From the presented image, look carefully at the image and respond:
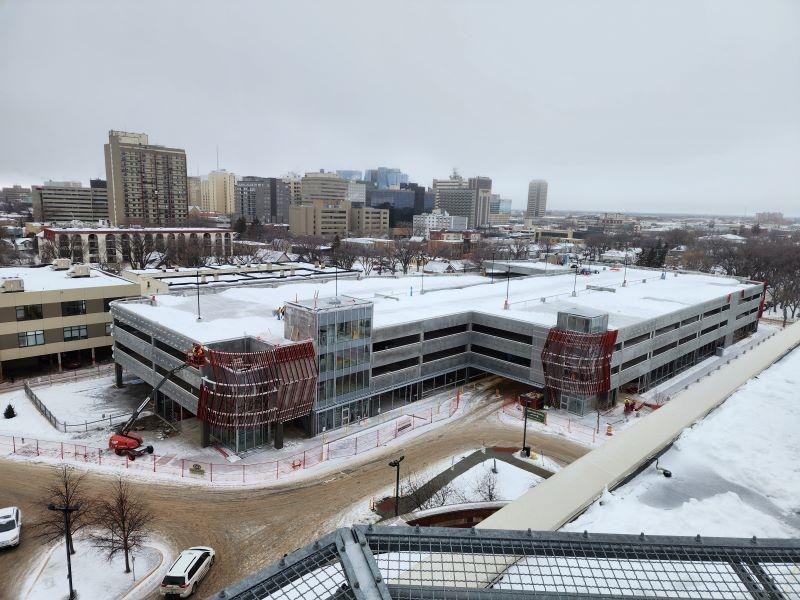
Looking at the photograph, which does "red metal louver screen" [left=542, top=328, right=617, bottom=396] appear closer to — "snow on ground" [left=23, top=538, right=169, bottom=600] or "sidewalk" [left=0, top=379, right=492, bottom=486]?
"sidewalk" [left=0, top=379, right=492, bottom=486]

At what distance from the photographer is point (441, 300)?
51.5 meters

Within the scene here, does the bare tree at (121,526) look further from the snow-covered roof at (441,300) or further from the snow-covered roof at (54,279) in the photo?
the snow-covered roof at (54,279)

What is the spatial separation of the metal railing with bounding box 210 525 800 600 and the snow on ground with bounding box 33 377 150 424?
3509 cm

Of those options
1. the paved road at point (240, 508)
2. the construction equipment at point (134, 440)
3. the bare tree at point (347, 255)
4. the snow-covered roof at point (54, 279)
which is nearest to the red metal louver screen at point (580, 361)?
the paved road at point (240, 508)

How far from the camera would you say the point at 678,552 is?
8.55 metres

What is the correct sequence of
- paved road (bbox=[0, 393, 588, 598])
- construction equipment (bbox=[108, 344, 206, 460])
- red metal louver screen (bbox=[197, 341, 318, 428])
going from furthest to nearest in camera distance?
construction equipment (bbox=[108, 344, 206, 460]), red metal louver screen (bbox=[197, 341, 318, 428]), paved road (bbox=[0, 393, 588, 598])

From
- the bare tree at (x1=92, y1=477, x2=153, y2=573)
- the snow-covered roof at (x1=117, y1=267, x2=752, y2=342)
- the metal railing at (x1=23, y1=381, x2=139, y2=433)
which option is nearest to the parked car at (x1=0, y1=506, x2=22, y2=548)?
the bare tree at (x1=92, y1=477, x2=153, y2=573)

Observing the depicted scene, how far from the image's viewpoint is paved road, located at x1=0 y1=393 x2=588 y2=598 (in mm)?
22562

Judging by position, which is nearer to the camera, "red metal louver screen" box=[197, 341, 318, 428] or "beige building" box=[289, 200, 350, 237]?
"red metal louver screen" box=[197, 341, 318, 428]

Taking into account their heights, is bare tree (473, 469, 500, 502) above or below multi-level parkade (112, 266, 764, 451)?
below

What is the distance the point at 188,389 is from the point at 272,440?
6.39 metres

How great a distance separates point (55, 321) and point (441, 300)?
35.6 meters

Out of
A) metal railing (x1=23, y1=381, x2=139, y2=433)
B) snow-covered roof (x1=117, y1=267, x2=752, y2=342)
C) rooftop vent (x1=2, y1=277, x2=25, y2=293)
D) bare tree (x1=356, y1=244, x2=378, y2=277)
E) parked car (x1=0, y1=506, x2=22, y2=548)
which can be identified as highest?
rooftop vent (x1=2, y1=277, x2=25, y2=293)

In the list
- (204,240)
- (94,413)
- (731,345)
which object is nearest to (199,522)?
(94,413)
